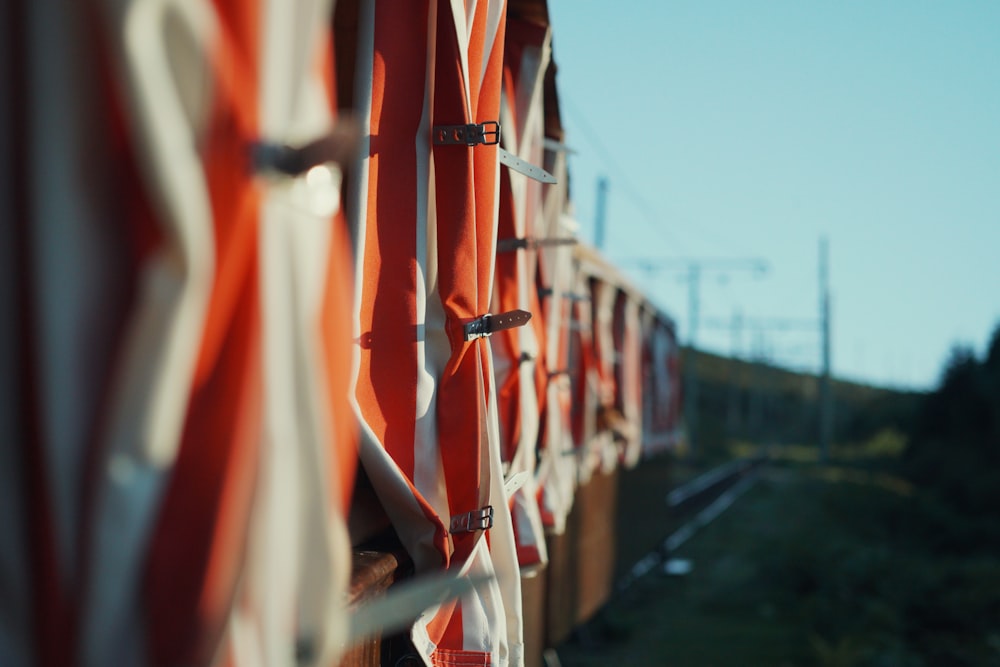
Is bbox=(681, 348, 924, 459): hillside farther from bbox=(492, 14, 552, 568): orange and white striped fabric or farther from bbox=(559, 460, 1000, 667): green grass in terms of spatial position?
bbox=(492, 14, 552, 568): orange and white striped fabric

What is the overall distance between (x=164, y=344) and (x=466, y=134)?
1.78 metres

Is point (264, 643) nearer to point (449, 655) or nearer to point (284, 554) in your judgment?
point (284, 554)

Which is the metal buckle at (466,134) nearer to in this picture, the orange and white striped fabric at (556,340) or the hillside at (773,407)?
the orange and white striped fabric at (556,340)

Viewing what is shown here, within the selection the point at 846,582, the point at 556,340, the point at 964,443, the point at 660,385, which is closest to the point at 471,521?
the point at 556,340

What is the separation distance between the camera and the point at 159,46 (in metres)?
1.23

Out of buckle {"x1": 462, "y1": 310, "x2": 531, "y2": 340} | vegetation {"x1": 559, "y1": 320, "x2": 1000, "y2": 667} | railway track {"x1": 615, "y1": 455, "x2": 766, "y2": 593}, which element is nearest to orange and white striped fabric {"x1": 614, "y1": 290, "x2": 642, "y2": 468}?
vegetation {"x1": 559, "y1": 320, "x2": 1000, "y2": 667}

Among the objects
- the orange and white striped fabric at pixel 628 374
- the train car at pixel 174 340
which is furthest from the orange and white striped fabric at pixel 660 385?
the train car at pixel 174 340

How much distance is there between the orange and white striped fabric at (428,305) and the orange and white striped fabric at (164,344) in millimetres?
1392

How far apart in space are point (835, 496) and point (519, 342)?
18038 mm

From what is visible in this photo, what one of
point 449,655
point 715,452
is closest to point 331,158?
point 449,655

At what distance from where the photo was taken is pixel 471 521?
290 cm

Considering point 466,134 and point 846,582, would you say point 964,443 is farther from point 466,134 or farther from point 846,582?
point 466,134

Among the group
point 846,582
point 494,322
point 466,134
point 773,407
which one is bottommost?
point 773,407

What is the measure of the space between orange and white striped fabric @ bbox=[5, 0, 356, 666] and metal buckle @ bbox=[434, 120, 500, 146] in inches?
60.5
